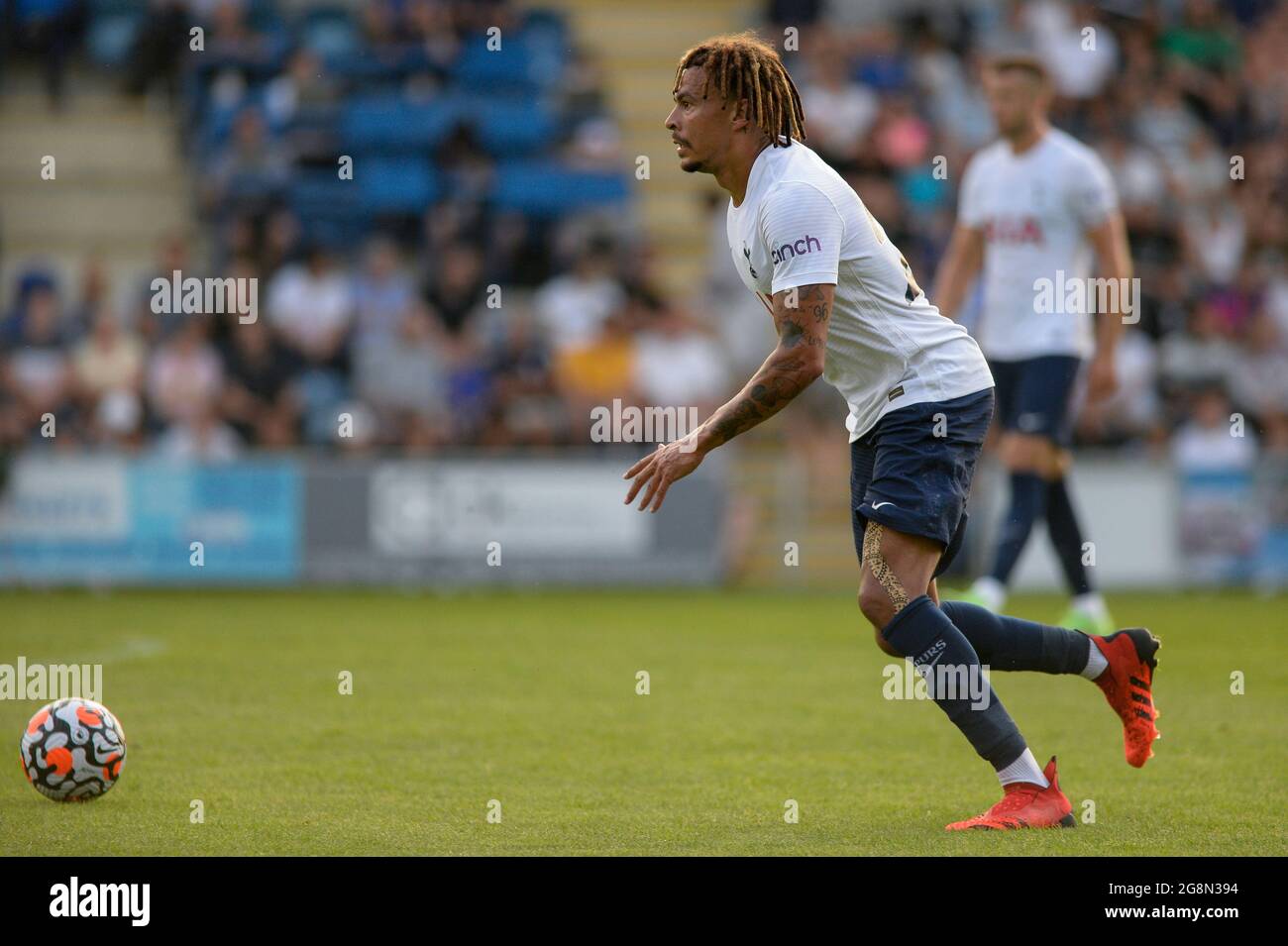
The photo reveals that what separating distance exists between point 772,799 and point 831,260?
6.53ft

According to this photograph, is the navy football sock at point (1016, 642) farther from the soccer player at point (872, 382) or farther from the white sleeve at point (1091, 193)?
the white sleeve at point (1091, 193)

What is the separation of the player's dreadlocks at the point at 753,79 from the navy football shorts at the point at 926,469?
40.6 inches

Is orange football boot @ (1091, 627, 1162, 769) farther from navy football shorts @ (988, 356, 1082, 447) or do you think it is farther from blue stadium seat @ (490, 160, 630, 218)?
blue stadium seat @ (490, 160, 630, 218)

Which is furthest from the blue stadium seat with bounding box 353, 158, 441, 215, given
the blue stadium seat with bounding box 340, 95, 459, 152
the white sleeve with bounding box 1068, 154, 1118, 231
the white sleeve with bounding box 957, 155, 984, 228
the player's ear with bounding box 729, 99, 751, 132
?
the player's ear with bounding box 729, 99, 751, 132

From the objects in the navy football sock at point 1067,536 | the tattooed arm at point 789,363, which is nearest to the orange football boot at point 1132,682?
the tattooed arm at point 789,363

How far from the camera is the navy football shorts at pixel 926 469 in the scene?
5.98m

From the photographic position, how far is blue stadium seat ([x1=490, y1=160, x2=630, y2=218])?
21047 mm

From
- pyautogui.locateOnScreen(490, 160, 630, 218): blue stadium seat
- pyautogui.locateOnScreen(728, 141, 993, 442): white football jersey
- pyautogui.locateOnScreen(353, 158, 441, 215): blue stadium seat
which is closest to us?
pyautogui.locateOnScreen(728, 141, 993, 442): white football jersey

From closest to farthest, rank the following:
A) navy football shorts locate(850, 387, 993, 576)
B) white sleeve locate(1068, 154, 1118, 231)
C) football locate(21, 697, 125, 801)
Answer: navy football shorts locate(850, 387, 993, 576)
football locate(21, 697, 125, 801)
white sleeve locate(1068, 154, 1118, 231)

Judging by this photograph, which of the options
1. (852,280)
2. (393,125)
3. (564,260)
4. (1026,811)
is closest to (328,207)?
(393,125)

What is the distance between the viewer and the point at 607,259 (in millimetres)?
20250

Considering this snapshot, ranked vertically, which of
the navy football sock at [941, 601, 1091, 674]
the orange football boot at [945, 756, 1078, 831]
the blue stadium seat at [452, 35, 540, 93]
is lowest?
the orange football boot at [945, 756, 1078, 831]


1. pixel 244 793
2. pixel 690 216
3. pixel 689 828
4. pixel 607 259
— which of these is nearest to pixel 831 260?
pixel 689 828
